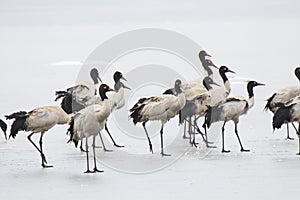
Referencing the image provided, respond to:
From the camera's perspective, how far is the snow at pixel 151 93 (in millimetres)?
7824

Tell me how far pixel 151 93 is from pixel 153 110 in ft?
12.4

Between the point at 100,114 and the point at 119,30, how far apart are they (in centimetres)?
906

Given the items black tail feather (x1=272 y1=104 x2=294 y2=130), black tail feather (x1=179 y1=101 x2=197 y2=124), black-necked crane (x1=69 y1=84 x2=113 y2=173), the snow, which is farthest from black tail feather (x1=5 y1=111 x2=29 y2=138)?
black tail feather (x1=272 y1=104 x2=294 y2=130)

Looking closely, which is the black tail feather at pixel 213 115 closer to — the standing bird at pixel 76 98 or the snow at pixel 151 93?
the snow at pixel 151 93

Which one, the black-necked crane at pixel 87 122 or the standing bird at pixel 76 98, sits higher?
the standing bird at pixel 76 98

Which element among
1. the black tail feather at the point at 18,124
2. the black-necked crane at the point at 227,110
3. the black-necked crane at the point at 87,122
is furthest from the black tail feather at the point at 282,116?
the black tail feather at the point at 18,124

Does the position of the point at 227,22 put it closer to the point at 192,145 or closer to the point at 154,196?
the point at 192,145

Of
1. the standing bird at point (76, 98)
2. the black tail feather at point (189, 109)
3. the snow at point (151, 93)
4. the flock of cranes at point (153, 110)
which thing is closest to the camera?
the snow at point (151, 93)

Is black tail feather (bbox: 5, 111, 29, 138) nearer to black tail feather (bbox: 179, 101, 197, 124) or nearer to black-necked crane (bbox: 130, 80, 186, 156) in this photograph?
black-necked crane (bbox: 130, 80, 186, 156)

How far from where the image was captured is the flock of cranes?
907 centimetres

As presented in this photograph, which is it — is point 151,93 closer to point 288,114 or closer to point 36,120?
point 288,114

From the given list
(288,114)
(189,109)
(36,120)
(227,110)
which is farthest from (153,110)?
(288,114)

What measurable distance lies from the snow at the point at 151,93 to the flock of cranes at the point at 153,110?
1.01 ft

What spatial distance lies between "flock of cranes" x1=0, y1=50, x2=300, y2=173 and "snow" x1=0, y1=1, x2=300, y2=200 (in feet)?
1.01
